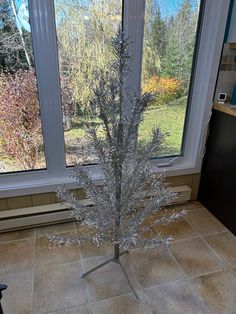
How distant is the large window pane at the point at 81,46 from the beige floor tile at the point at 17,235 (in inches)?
25.3

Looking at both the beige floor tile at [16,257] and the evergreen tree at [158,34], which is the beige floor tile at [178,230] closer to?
the beige floor tile at [16,257]

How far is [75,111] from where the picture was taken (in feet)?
5.65

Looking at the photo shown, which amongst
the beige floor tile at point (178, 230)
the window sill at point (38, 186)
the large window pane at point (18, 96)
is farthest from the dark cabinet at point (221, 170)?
the large window pane at point (18, 96)

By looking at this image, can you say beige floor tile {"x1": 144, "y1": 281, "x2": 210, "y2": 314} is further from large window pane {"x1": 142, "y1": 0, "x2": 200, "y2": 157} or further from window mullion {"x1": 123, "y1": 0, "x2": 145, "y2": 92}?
window mullion {"x1": 123, "y1": 0, "x2": 145, "y2": 92}

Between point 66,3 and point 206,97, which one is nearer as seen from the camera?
point 66,3

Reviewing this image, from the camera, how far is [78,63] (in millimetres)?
1613

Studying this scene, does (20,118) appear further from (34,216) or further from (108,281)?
(108,281)

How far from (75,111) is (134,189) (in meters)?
0.78

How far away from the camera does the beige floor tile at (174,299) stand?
4.04 ft

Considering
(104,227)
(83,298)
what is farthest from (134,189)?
(83,298)

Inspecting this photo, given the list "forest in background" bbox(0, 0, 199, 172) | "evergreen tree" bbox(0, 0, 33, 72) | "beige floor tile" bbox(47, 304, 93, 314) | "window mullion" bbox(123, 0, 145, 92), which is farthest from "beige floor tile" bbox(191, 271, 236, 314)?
"evergreen tree" bbox(0, 0, 33, 72)

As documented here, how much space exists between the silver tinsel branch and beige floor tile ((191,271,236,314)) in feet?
1.27

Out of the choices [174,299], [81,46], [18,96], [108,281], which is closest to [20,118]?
[18,96]

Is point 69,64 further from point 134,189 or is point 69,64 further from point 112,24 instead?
point 134,189
